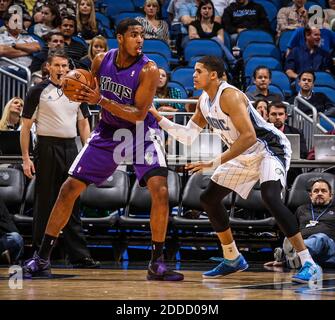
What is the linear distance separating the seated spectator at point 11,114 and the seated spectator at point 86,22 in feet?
7.82

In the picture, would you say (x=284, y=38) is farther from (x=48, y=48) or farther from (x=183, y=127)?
(x=183, y=127)

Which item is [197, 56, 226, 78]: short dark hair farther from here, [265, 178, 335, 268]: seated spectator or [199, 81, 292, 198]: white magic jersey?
[265, 178, 335, 268]: seated spectator

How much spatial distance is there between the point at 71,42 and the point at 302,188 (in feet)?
13.0

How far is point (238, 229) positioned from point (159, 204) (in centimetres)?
255

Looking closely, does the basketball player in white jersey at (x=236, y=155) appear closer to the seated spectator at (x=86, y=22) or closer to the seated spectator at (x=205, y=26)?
the seated spectator at (x=86, y=22)

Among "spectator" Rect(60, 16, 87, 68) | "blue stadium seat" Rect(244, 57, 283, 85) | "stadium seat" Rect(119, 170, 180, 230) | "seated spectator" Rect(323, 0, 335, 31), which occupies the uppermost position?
"seated spectator" Rect(323, 0, 335, 31)

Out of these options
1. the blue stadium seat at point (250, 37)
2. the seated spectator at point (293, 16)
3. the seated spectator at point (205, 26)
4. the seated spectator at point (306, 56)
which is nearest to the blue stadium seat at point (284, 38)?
the seated spectator at point (293, 16)

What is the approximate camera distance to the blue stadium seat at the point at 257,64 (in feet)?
41.2

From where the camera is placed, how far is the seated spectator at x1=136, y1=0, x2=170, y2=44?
12.9 m

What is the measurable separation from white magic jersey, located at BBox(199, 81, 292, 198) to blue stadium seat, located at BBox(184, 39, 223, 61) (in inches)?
209

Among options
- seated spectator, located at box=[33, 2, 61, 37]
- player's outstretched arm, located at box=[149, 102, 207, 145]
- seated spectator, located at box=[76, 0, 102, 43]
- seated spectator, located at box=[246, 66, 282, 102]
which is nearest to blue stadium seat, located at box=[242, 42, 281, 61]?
seated spectator, located at box=[246, 66, 282, 102]

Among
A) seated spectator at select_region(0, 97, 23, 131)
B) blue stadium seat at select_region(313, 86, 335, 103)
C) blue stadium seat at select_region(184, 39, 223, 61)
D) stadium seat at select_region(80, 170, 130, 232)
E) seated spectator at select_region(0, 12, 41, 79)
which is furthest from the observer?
blue stadium seat at select_region(184, 39, 223, 61)

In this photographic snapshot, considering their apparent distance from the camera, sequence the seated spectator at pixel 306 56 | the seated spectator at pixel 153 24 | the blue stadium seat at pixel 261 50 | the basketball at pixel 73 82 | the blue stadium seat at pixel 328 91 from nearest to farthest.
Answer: the basketball at pixel 73 82
the blue stadium seat at pixel 328 91
the seated spectator at pixel 153 24
the seated spectator at pixel 306 56
the blue stadium seat at pixel 261 50

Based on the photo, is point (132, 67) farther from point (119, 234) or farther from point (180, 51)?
point (180, 51)
